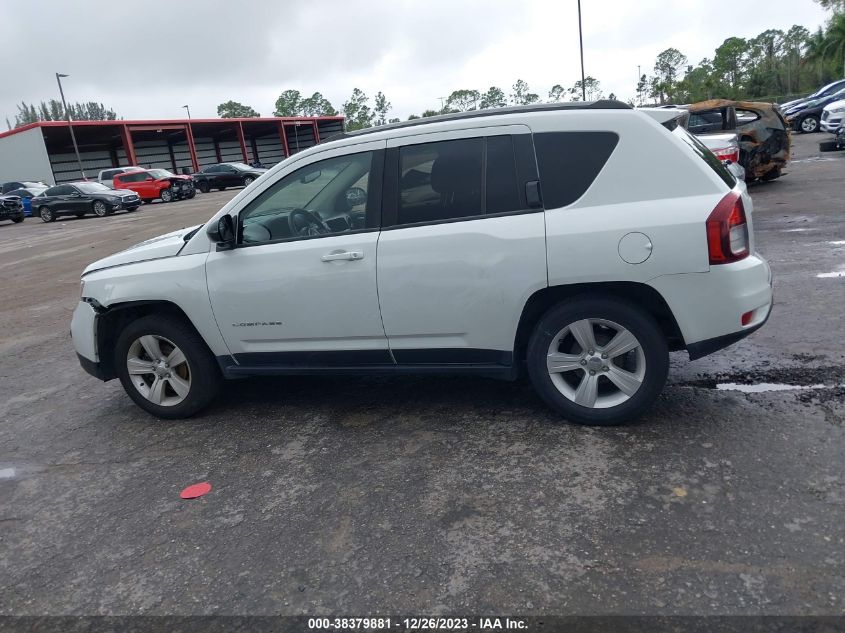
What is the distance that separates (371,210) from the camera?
4.30m

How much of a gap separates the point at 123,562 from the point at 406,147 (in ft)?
8.97

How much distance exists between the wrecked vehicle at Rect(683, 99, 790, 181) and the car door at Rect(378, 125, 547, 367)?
36.0 ft

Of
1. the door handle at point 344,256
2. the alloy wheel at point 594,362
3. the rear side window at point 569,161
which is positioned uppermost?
the rear side window at point 569,161

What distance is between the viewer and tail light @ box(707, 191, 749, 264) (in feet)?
12.0

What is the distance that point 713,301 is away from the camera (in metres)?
3.75

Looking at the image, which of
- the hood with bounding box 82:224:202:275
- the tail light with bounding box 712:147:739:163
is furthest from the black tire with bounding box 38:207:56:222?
the hood with bounding box 82:224:202:275

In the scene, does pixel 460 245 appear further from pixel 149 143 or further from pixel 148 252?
pixel 149 143

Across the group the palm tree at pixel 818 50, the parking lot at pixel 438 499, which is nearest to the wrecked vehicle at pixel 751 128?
the parking lot at pixel 438 499

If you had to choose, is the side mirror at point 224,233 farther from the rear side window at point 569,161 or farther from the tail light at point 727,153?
the tail light at point 727,153

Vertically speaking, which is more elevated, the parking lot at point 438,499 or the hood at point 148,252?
the hood at point 148,252

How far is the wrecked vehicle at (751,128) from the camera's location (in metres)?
13.7

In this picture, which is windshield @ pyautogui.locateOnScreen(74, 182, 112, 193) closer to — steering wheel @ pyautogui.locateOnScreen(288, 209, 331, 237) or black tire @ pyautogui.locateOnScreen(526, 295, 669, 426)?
steering wheel @ pyautogui.locateOnScreen(288, 209, 331, 237)

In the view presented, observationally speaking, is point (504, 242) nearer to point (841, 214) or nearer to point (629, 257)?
point (629, 257)

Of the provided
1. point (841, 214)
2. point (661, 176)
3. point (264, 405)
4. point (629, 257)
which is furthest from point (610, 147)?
point (841, 214)
